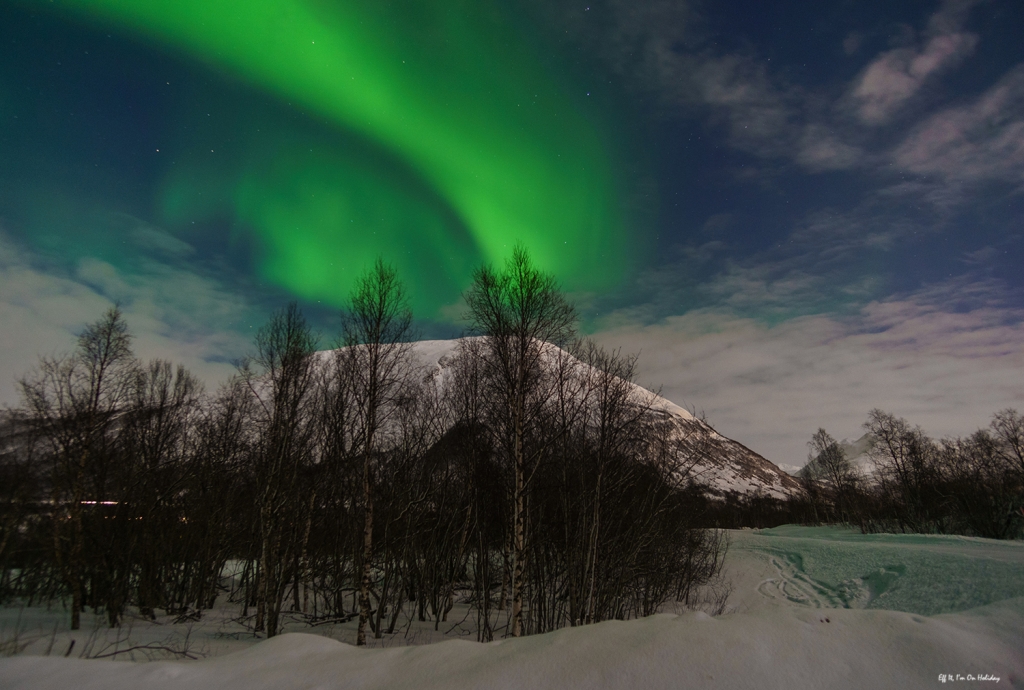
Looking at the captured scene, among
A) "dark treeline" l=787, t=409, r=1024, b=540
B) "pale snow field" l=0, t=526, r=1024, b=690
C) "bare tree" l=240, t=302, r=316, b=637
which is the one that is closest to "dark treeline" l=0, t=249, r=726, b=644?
"bare tree" l=240, t=302, r=316, b=637

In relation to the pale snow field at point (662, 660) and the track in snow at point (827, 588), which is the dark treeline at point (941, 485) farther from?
the pale snow field at point (662, 660)

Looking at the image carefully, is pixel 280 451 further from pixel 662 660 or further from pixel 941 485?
pixel 941 485

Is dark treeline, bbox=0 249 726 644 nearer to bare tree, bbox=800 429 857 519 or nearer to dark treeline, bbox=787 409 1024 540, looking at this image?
dark treeline, bbox=787 409 1024 540

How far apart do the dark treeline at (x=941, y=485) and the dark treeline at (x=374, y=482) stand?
26.2 metres

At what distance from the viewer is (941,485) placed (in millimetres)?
46062

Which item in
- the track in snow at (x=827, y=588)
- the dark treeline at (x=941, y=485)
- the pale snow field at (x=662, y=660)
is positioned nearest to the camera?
the pale snow field at (x=662, y=660)

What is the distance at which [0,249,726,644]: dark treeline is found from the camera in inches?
593

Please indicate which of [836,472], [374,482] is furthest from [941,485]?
[374,482]

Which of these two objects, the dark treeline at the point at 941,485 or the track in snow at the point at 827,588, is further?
the dark treeline at the point at 941,485

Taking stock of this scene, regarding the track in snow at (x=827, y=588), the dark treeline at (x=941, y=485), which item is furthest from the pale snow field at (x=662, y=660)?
the dark treeline at (x=941, y=485)

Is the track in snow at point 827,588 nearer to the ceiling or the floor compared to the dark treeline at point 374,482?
nearer to the floor

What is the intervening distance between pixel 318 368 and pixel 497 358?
10.4 m

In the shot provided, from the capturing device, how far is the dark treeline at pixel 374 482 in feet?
49.4

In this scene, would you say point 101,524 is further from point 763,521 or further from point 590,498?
point 763,521
